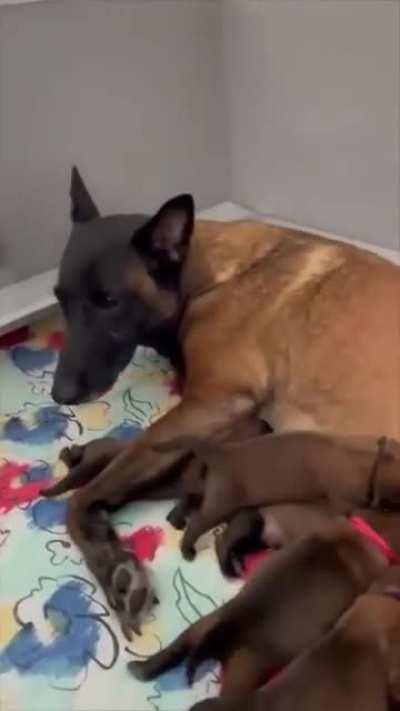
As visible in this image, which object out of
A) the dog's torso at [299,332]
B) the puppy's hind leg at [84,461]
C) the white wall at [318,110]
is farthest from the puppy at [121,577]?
the white wall at [318,110]

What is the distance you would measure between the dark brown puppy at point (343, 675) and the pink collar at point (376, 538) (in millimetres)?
206

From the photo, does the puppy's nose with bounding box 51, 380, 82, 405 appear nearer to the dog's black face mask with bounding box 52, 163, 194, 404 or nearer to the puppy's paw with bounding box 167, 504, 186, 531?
the dog's black face mask with bounding box 52, 163, 194, 404

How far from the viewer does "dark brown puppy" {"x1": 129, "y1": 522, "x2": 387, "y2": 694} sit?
149 cm

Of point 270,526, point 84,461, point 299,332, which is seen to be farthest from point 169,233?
point 270,526

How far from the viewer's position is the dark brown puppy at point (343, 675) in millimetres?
1322

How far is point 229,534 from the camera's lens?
5.76ft

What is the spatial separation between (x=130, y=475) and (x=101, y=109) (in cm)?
103

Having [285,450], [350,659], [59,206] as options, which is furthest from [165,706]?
[59,206]

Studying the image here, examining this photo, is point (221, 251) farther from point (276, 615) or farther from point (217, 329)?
point (276, 615)

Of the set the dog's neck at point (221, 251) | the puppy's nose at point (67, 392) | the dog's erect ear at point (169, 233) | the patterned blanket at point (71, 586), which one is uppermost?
the dog's erect ear at point (169, 233)

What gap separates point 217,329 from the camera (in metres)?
2.10

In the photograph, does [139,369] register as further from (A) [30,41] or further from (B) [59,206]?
(A) [30,41]

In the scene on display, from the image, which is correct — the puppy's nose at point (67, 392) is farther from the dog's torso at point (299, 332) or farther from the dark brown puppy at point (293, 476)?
the dark brown puppy at point (293, 476)

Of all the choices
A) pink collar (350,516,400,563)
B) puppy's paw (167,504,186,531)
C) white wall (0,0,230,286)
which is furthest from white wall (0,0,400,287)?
pink collar (350,516,400,563)
